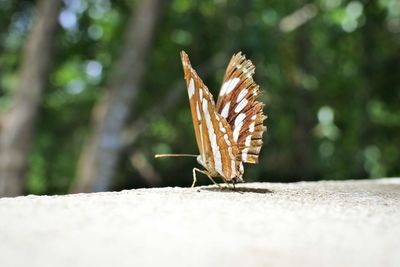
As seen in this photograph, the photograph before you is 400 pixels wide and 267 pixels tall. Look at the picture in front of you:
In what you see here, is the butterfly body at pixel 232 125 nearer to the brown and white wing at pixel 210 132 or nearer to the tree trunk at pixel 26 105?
the brown and white wing at pixel 210 132

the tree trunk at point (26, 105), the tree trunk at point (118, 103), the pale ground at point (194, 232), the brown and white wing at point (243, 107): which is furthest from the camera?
the tree trunk at point (118, 103)

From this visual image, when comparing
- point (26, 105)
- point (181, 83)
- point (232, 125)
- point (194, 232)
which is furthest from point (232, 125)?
point (181, 83)

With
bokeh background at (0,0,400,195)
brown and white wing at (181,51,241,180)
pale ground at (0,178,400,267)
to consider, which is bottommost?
pale ground at (0,178,400,267)

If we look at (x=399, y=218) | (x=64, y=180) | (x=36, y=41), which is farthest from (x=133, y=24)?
(x=399, y=218)

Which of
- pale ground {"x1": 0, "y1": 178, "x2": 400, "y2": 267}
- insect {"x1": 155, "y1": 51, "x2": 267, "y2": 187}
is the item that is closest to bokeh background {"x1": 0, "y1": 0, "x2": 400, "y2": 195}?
insect {"x1": 155, "y1": 51, "x2": 267, "y2": 187}

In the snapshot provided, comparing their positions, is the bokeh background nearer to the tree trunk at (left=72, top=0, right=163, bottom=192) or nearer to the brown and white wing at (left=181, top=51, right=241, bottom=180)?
the tree trunk at (left=72, top=0, right=163, bottom=192)

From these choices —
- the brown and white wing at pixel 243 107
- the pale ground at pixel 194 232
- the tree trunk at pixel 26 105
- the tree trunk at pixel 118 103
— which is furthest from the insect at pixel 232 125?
the tree trunk at pixel 26 105

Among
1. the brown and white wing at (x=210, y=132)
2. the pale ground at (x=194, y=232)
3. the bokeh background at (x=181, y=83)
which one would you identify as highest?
the bokeh background at (x=181, y=83)

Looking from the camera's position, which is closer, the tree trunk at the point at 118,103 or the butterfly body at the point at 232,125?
the butterfly body at the point at 232,125

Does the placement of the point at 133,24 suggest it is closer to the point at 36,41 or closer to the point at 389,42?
the point at 36,41
